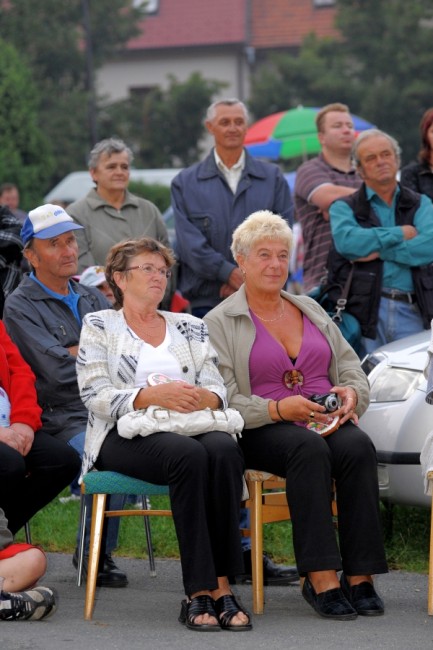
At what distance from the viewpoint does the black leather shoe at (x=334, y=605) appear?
553 cm

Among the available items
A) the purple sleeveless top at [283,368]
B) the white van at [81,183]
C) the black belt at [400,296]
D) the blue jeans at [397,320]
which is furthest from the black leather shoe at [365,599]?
the white van at [81,183]

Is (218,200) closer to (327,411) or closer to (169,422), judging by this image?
(327,411)

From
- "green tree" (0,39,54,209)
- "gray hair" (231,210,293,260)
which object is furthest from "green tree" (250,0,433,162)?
"gray hair" (231,210,293,260)

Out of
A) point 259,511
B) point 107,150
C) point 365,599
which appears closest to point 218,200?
point 107,150

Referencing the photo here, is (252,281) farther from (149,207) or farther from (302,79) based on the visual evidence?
(302,79)

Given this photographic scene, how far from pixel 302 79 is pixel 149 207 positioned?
3530 centimetres

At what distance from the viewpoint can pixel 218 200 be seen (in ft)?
26.8

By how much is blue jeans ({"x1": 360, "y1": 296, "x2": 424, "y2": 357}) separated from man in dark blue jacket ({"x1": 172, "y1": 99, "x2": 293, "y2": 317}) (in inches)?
31.9

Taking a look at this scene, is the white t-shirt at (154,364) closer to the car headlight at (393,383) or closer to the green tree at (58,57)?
the car headlight at (393,383)

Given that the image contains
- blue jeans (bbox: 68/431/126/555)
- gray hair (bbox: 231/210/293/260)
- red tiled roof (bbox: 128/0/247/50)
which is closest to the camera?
gray hair (bbox: 231/210/293/260)

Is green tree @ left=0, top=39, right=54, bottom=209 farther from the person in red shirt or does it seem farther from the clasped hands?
the clasped hands

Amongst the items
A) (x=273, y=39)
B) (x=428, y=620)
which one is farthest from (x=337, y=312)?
(x=273, y=39)

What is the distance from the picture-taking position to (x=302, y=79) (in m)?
42.9

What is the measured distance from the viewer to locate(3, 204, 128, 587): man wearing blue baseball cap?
650 cm
